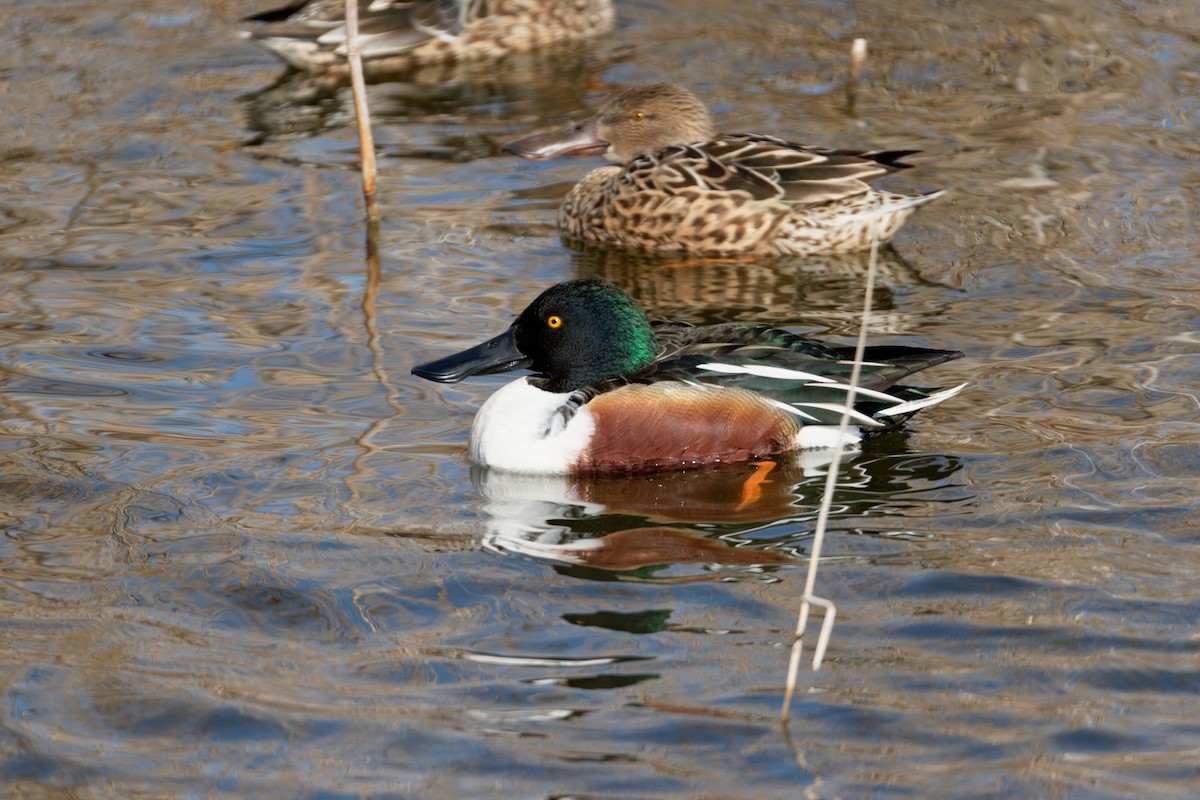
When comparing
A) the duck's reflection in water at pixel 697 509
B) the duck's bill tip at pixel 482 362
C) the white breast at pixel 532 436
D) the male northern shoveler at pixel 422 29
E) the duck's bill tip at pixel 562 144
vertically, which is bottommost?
the duck's reflection in water at pixel 697 509

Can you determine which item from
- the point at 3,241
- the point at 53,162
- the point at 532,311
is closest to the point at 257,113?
the point at 53,162

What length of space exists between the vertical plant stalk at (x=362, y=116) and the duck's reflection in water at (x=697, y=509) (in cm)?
284

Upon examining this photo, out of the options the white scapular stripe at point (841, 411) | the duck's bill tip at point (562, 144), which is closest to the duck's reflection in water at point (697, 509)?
the white scapular stripe at point (841, 411)

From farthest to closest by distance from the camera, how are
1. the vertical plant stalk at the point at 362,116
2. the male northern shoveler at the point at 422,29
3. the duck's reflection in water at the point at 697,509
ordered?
the male northern shoveler at the point at 422,29, the vertical plant stalk at the point at 362,116, the duck's reflection in water at the point at 697,509

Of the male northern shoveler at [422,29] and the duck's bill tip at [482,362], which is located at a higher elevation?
the male northern shoveler at [422,29]

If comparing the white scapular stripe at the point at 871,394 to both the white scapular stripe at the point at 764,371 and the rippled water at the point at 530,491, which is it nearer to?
the white scapular stripe at the point at 764,371

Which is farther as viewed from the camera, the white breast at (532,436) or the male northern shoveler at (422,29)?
the male northern shoveler at (422,29)

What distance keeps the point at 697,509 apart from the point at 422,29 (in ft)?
22.2

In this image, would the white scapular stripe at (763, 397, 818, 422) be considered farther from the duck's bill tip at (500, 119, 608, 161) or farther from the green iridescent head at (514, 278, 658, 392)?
the duck's bill tip at (500, 119, 608, 161)

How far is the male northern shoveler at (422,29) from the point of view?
450 inches

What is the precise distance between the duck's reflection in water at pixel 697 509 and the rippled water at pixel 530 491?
2cm

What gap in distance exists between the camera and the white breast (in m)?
6.17

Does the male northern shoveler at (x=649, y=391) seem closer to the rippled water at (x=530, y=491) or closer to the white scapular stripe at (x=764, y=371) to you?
the white scapular stripe at (x=764, y=371)

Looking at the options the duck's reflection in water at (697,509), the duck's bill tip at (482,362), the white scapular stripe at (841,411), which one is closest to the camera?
the duck's reflection in water at (697,509)
